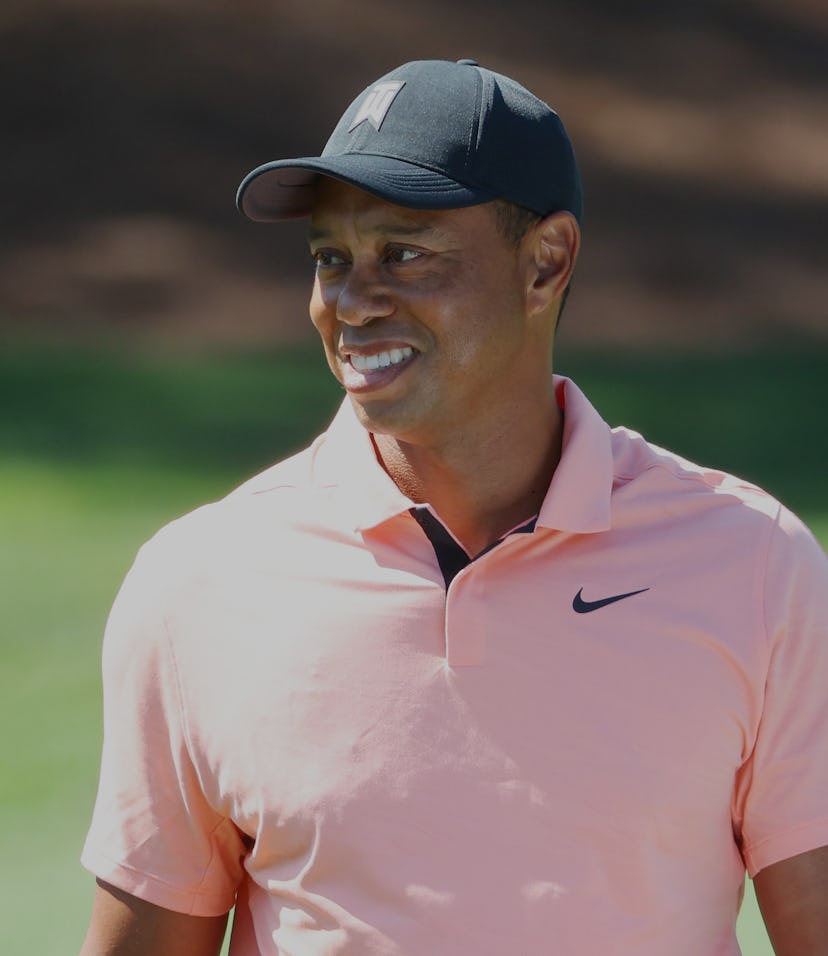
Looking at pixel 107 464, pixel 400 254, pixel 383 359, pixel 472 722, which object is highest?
pixel 400 254

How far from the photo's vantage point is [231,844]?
6.84ft

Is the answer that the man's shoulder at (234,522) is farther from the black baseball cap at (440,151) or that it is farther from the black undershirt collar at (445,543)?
the black baseball cap at (440,151)

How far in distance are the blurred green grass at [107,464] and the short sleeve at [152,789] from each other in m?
1.96

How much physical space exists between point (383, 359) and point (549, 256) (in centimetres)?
29

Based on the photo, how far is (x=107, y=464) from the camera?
294 inches

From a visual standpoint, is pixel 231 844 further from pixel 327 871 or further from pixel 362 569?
pixel 362 569

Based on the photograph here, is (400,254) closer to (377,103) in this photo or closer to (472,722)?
(377,103)

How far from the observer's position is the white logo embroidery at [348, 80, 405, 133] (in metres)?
2.15

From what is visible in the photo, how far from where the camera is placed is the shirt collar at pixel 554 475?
6.77 ft

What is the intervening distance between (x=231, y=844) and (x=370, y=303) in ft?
2.10

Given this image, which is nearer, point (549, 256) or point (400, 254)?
point (400, 254)

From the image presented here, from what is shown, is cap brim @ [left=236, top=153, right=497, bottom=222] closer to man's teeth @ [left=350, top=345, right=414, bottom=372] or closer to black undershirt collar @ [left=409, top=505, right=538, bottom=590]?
man's teeth @ [left=350, top=345, right=414, bottom=372]

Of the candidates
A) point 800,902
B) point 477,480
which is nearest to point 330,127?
point 477,480

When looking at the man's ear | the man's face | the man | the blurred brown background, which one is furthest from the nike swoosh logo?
the blurred brown background
